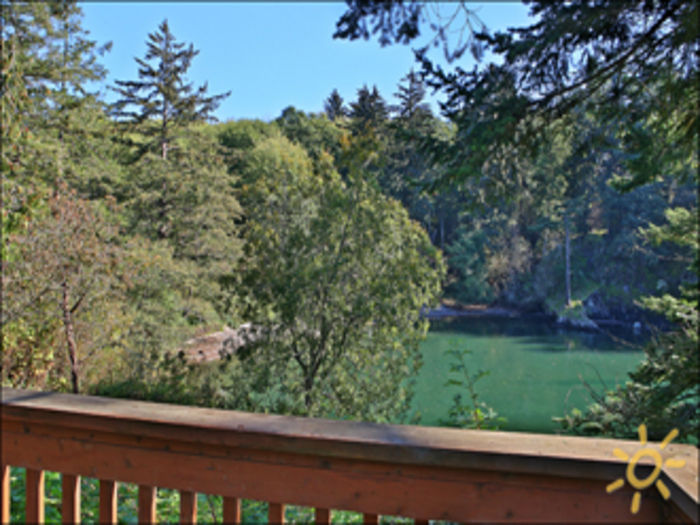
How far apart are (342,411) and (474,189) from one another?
4.96m

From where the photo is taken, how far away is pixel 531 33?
14.1 ft

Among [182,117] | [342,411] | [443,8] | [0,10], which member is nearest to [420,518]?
[443,8]

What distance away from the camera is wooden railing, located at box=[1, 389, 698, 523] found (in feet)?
2.94

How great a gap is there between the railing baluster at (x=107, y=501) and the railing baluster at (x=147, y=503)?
0.08 metres

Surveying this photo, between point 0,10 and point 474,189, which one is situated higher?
point 0,10

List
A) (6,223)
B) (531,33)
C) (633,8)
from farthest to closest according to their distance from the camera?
(6,223), (531,33), (633,8)

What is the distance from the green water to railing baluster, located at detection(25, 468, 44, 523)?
325 inches

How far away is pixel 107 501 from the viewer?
1111 mm

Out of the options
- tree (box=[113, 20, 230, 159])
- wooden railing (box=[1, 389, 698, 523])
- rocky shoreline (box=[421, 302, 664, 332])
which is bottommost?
rocky shoreline (box=[421, 302, 664, 332])

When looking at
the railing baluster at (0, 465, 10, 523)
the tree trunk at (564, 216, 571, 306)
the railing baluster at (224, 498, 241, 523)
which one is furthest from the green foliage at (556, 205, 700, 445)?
the tree trunk at (564, 216, 571, 306)

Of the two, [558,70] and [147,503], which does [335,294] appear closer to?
[558,70]

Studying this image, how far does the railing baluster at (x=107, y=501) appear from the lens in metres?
1.10

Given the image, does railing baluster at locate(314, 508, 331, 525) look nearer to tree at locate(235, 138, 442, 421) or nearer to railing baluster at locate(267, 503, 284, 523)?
railing baluster at locate(267, 503, 284, 523)

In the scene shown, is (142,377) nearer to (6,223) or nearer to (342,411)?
(342,411)
